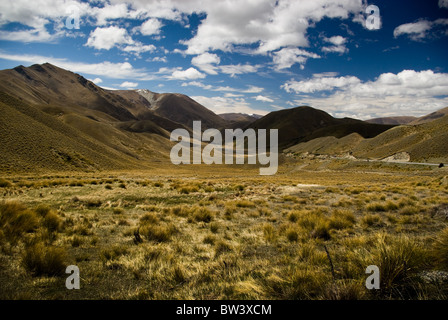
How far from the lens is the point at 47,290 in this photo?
4.17 meters

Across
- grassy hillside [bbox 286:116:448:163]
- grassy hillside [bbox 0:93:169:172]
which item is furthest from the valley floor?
grassy hillside [bbox 286:116:448:163]

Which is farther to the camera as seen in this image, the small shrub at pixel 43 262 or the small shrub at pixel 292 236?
the small shrub at pixel 292 236

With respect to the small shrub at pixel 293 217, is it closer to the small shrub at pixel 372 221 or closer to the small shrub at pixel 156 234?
the small shrub at pixel 372 221

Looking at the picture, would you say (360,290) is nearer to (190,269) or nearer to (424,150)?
(190,269)

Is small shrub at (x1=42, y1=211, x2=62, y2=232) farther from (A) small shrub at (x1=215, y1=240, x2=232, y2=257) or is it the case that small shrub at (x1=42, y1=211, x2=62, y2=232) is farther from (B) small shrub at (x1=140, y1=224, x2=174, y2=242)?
(A) small shrub at (x1=215, y1=240, x2=232, y2=257)

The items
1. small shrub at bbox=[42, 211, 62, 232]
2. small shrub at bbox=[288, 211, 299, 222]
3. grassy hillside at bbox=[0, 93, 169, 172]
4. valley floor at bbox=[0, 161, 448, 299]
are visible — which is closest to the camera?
valley floor at bbox=[0, 161, 448, 299]

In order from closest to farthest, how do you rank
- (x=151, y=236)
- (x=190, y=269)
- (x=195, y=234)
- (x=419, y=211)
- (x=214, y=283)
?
(x=214, y=283) < (x=190, y=269) < (x=151, y=236) < (x=195, y=234) < (x=419, y=211)

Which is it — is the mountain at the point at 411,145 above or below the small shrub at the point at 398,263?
above

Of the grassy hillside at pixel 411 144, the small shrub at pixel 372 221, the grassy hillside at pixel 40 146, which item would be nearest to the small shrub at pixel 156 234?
the small shrub at pixel 372 221

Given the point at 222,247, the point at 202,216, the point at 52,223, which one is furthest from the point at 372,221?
the point at 52,223

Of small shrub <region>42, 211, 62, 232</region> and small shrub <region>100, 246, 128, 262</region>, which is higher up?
small shrub <region>42, 211, 62, 232</region>

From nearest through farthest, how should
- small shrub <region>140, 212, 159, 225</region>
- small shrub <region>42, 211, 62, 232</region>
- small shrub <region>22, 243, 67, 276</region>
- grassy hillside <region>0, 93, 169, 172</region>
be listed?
small shrub <region>22, 243, 67, 276</region>
small shrub <region>42, 211, 62, 232</region>
small shrub <region>140, 212, 159, 225</region>
grassy hillside <region>0, 93, 169, 172</region>
